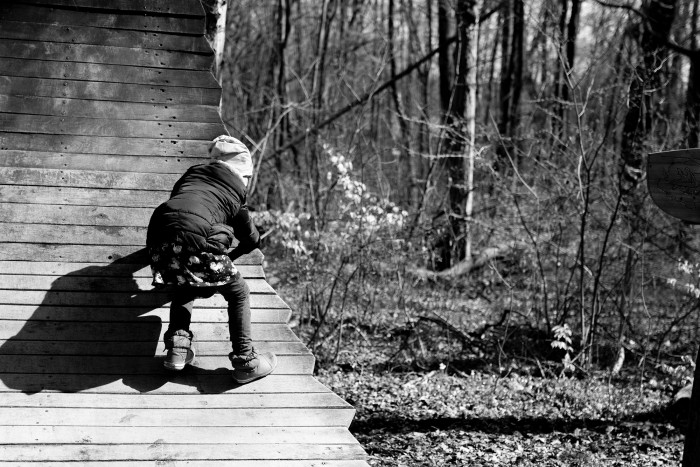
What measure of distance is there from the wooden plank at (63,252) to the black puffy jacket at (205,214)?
812mm

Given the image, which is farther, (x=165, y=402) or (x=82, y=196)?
(x=82, y=196)

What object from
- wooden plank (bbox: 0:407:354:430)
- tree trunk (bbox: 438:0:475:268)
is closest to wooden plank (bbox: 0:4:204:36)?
wooden plank (bbox: 0:407:354:430)

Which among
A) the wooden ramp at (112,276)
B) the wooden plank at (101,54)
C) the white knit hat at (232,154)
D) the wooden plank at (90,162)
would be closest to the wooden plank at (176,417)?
the wooden ramp at (112,276)

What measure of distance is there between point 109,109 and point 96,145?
328 mm

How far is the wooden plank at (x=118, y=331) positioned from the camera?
4719 millimetres

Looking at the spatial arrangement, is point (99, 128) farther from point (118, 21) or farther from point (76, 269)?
point (76, 269)

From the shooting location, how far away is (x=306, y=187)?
1073 centimetres

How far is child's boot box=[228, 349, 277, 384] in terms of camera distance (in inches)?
179

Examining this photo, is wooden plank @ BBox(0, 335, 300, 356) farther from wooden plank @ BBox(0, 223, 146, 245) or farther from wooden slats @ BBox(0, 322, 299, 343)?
wooden plank @ BBox(0, 223, 146, 245)

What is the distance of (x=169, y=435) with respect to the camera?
14.0 ft

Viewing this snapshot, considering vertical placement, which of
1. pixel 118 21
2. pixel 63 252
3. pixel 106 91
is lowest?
pixel 63 252

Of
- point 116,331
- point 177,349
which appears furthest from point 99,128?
point 177,349

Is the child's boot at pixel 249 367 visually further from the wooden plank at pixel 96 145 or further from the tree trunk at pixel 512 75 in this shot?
the tree trunk at pixel 512 75

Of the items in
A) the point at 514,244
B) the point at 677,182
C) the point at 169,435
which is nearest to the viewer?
the point at 677,182
